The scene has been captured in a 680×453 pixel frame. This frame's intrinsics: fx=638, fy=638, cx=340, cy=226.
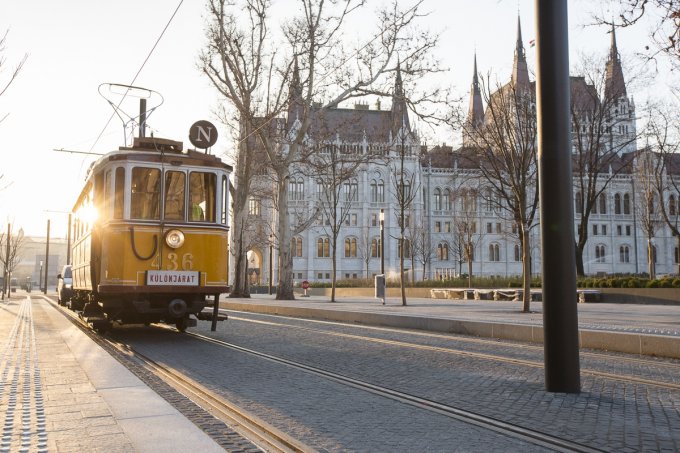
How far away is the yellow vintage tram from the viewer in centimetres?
1059

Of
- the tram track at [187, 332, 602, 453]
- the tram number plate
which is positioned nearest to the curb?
the tram track at [187, 332, 602, 453]

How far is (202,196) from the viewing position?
37.2 feet

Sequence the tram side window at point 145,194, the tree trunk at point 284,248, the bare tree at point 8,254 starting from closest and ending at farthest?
1. the tram side window at point 145,194
2. the tree trunk at point 284,248
3. the bare tree at point 8,254

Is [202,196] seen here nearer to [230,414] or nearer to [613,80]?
[230,414]

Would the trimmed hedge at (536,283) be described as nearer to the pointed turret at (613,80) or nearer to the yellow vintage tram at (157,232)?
Answer: the pointed turret at (613,80)

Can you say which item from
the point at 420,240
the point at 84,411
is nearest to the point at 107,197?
the point at 84,411

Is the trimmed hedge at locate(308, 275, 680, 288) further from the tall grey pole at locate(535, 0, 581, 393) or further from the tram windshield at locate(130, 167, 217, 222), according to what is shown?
the tall grey pole at locate(535, 0, 581, 393)

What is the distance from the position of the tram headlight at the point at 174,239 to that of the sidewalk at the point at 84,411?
8.28 feet

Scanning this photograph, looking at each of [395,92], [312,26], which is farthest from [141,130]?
[395,92]

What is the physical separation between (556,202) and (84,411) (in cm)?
463

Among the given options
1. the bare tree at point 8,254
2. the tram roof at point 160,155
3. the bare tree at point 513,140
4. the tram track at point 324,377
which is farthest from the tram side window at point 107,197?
the bare tree at point 8,254

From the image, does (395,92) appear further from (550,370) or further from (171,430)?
(171,430)

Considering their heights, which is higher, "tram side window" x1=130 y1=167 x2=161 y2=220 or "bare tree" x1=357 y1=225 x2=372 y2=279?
"bare tree" x1=357 y1=225 x2=372 y2=279

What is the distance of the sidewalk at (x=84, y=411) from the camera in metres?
4.15
